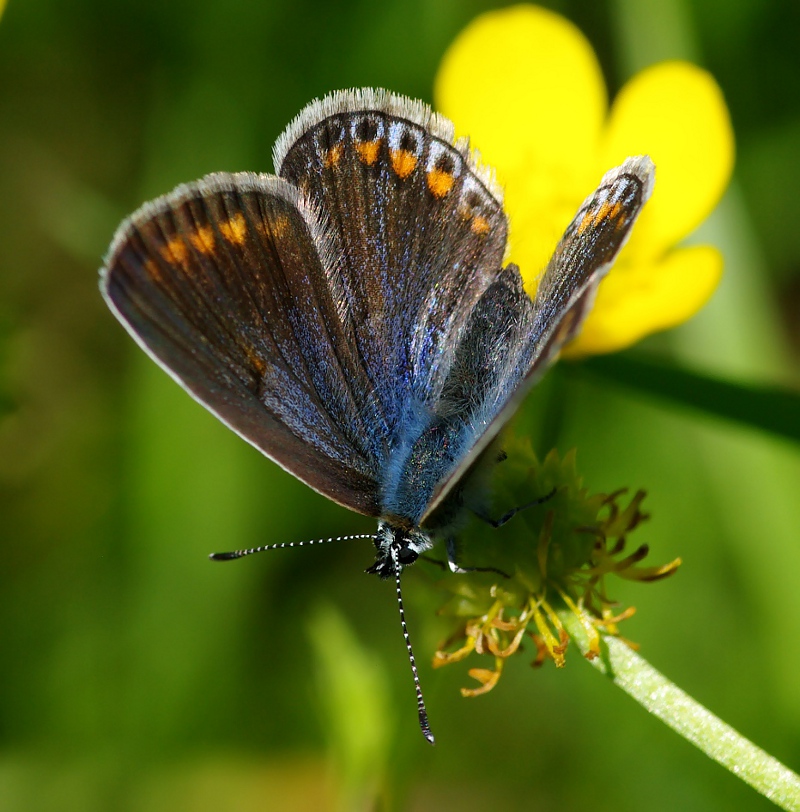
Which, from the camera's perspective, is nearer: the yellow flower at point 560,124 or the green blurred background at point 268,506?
the yellow flower at point 560,124

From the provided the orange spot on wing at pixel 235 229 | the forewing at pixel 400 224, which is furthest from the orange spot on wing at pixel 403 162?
the orange spot on wing at pixel 235 229

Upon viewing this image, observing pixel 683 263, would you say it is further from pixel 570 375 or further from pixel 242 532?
pixel 242 532

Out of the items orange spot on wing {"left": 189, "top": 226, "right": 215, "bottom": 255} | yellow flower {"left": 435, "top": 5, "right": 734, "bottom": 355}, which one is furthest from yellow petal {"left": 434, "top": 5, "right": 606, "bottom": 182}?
orange spot on wing {"left": 189, "top": 226, "right": 215, "bottom": 255}

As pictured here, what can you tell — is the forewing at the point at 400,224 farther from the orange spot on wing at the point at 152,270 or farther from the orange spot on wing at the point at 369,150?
the orange spot on wing at the point at 152,270

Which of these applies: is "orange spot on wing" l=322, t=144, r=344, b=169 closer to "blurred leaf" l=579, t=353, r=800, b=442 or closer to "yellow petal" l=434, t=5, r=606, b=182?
"yellow petal" l=434, t=5, r=606, b=182

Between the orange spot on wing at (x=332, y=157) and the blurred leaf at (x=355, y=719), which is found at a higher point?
the orange spot on wing at (x=332, y=157)

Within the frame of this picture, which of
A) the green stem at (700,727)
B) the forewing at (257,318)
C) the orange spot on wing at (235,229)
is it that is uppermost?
A: the orange spot on wing at (235,229)
